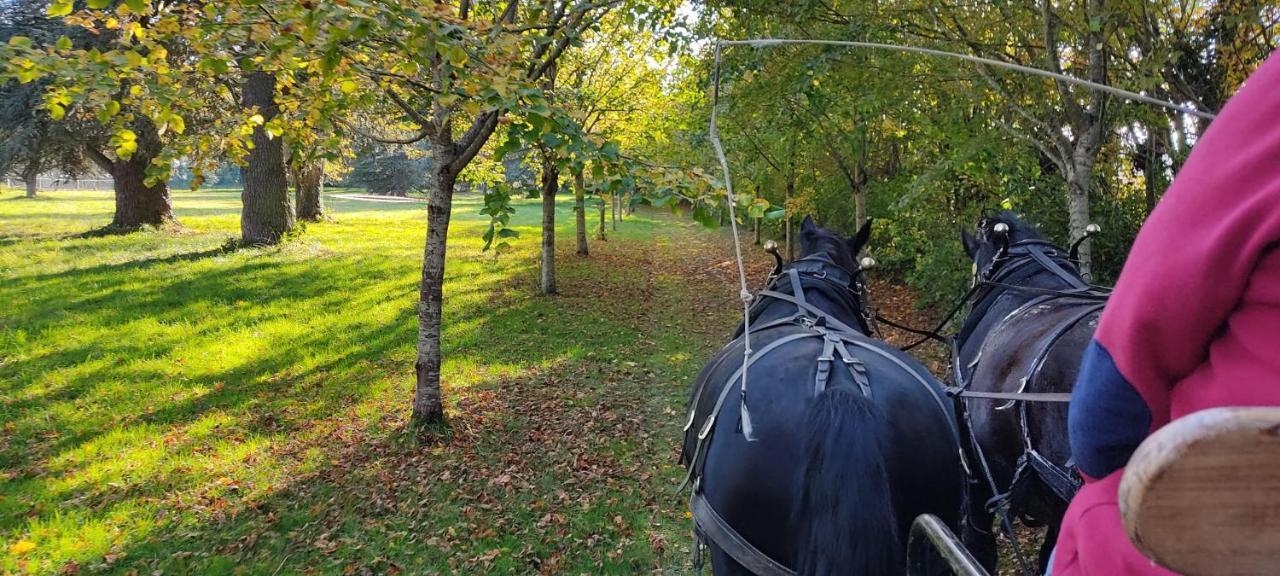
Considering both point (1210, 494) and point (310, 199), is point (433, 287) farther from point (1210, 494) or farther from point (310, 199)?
point (310, 199)

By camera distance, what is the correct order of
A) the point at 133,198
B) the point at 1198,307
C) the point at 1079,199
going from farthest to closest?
the point at 133,198, the point at 1079,199, the point at 1198,307

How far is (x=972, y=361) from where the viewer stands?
4324 millimetres

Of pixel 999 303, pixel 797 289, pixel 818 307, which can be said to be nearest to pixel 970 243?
pixel 999 303

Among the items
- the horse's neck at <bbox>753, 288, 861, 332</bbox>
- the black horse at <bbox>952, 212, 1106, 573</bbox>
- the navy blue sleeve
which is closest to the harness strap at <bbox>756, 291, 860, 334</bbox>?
the horse's neck at <bbox>753, 288, 861, 332</bbox>

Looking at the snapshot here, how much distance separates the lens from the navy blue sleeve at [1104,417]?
39.0 inches

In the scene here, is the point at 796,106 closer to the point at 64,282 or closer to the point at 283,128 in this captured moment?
the point at 283,128

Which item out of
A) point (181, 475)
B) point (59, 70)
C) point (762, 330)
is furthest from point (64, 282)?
point (762, 330)

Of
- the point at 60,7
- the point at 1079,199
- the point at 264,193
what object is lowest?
the point at 1079,199

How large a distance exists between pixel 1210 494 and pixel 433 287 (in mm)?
6410

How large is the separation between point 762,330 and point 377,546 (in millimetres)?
3550

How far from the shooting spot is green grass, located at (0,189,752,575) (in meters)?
4.79

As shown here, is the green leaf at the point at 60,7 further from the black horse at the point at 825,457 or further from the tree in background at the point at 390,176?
the tree in background at the point at 390,176

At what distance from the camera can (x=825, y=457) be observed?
2.15 m

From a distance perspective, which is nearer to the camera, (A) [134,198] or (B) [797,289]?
(B) [797,289]
